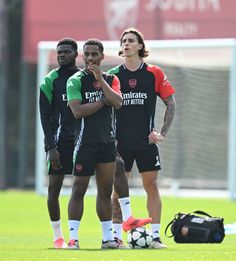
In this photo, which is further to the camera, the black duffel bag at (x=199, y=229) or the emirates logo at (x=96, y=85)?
the black duffel bag at (x=199, y=229)

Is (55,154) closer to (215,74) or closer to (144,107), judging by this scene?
(144,107)

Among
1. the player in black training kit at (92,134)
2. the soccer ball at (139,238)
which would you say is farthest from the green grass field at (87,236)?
the player in black training kit at (92,134)

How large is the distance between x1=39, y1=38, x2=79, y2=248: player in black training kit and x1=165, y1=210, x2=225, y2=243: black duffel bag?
1.26m

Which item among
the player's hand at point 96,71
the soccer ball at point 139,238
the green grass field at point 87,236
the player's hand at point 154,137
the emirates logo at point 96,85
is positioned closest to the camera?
the green grass field at point 87,236

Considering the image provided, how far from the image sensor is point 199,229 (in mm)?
12688

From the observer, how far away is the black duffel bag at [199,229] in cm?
1266

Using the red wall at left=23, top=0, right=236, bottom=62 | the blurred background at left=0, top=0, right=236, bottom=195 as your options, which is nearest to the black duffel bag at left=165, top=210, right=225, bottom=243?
the blurred background at left=0, top=0, right=236, bottom=195

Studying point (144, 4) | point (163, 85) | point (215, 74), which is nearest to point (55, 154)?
point (163, 85)

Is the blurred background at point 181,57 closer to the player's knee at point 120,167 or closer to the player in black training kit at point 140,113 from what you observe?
the player in black training kit at point 140,113

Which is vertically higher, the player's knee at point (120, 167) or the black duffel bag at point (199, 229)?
the player's knee at point (120, 167)

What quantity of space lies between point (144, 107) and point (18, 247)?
207 centimetres

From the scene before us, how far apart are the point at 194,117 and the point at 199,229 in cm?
1286

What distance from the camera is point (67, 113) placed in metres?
12.7

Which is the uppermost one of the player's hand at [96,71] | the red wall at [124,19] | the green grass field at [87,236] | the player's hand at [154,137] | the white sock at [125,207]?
the red wall at [124,19]
